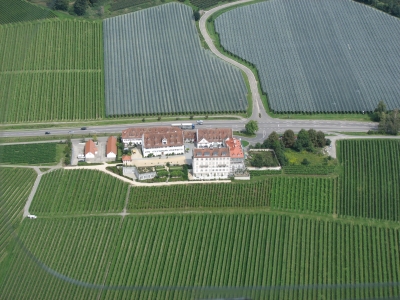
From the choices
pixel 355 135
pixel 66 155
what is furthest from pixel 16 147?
pixel 355 135

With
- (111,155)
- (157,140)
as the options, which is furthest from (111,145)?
(157,140)

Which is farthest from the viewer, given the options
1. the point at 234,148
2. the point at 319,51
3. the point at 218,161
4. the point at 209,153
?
the point at 319,51

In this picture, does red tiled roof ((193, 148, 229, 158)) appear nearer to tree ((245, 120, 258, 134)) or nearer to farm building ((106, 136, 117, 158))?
tree ((245, 120, 258, 134))

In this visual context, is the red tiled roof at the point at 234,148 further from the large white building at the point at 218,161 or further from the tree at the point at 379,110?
the tree at the point at 379,110

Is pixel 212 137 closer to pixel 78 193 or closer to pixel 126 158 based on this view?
pixel 126 158

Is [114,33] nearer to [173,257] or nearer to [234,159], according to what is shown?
[234,159]

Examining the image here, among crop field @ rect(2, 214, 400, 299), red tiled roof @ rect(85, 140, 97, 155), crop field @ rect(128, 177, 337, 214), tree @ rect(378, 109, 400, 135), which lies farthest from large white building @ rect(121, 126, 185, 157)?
tree @ rect(378, 109, 400, 135)
